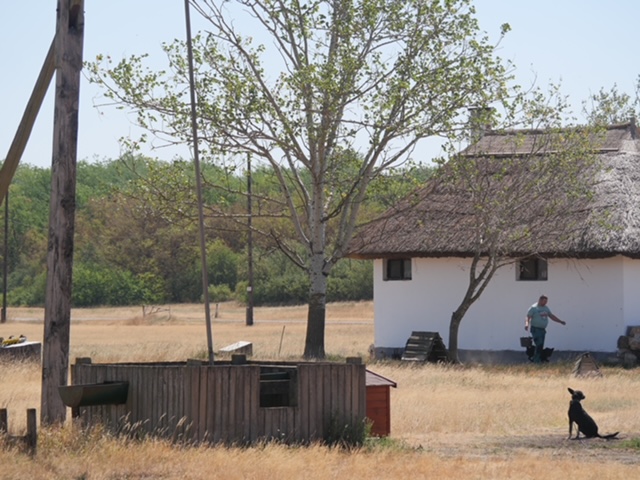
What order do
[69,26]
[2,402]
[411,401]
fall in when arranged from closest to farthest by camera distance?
[69,26], [2,402], [411,401]

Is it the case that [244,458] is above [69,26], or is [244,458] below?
below

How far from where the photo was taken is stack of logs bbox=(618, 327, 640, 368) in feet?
92.6

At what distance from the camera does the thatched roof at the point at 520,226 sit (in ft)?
94.6

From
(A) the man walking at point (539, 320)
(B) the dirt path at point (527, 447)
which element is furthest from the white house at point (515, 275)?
(B) the dirt path at point (527, 447)

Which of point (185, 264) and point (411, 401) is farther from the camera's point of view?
point (185, 264)

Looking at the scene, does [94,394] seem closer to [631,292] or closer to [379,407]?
[379,407]

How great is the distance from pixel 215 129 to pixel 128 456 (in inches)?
644

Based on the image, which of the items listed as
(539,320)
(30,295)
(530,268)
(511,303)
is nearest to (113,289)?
(30,295)

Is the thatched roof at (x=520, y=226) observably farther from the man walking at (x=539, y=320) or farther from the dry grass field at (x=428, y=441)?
the dry grass field at (x=428, y=441)

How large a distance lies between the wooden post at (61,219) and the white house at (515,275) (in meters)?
16.9

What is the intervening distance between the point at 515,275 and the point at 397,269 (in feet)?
11.2

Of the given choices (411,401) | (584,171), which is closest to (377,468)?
(411,401)

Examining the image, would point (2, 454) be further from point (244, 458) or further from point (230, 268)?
point (230, 268)

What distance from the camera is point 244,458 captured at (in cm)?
1171
